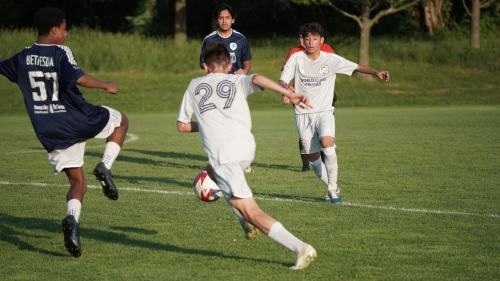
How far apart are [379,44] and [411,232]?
35294 mm

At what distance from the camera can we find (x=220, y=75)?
590 cm

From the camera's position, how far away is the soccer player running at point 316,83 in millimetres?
9242

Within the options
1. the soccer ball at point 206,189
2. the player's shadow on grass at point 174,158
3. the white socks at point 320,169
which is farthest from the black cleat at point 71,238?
the player's shadow on grass at point 174,158

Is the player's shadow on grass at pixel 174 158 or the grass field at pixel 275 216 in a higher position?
the grass field at pixel 275 216

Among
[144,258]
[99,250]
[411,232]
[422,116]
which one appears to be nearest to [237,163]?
[144,258]

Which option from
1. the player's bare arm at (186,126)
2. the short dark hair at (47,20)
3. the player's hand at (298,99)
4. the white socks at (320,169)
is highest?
the short dark hair at (47,20)

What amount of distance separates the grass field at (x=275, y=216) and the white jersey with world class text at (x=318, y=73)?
1.18 meters

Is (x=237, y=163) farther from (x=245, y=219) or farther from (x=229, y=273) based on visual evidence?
(x=229, y=273)

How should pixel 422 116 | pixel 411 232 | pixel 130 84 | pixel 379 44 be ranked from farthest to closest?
pixel 379 44 → pixel 130 84 → pixel 422 116 → pixel 411 232

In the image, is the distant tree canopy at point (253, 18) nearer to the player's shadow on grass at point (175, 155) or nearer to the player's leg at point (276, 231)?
the player's shadow on grass at point (175, 155)

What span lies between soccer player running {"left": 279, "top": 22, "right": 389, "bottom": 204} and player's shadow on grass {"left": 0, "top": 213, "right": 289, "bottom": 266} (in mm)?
2764

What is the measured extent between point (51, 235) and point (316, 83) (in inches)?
153

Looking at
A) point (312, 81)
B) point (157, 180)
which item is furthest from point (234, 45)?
point (312, 81)

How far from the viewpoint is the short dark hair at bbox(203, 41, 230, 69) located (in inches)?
229
